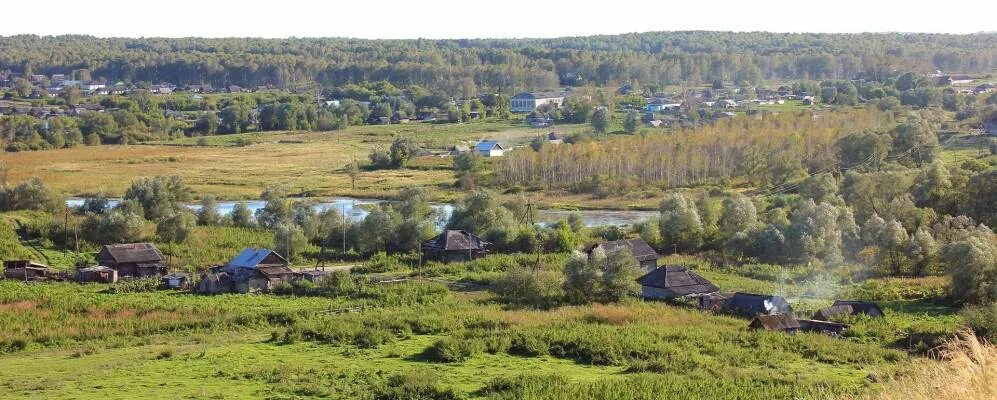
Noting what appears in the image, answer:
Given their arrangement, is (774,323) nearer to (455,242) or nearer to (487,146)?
(455,242)

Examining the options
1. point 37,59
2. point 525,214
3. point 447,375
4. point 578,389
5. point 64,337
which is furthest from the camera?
point 37,59

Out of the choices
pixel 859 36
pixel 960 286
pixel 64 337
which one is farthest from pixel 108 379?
pixel 859 36

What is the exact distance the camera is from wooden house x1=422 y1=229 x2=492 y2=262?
30.3m

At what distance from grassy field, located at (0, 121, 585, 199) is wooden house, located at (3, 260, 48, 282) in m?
16.0

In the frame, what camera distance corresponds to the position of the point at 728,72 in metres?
97.1

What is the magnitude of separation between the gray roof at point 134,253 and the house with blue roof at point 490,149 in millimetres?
26910

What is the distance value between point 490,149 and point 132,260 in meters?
28.4

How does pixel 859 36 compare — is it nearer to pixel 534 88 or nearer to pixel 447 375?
pixel 534 88

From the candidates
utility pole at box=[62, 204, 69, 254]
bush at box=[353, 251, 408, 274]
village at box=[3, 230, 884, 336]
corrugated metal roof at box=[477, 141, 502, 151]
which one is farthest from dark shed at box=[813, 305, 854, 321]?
corrugated metal roof at box=[477, 141, 502, 151]

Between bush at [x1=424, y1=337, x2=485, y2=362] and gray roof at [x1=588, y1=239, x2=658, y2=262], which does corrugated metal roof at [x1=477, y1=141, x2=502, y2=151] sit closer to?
gray roof at [x1=588, y1=239, x2=658, y2=262]

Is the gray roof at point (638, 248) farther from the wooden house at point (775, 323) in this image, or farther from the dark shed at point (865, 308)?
the wooden house at point (775, 323)

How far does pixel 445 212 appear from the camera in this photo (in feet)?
120

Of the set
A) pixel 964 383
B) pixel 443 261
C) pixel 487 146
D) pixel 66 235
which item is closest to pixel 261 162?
pixel 487 146

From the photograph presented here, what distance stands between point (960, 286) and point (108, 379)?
1720 centimetres
